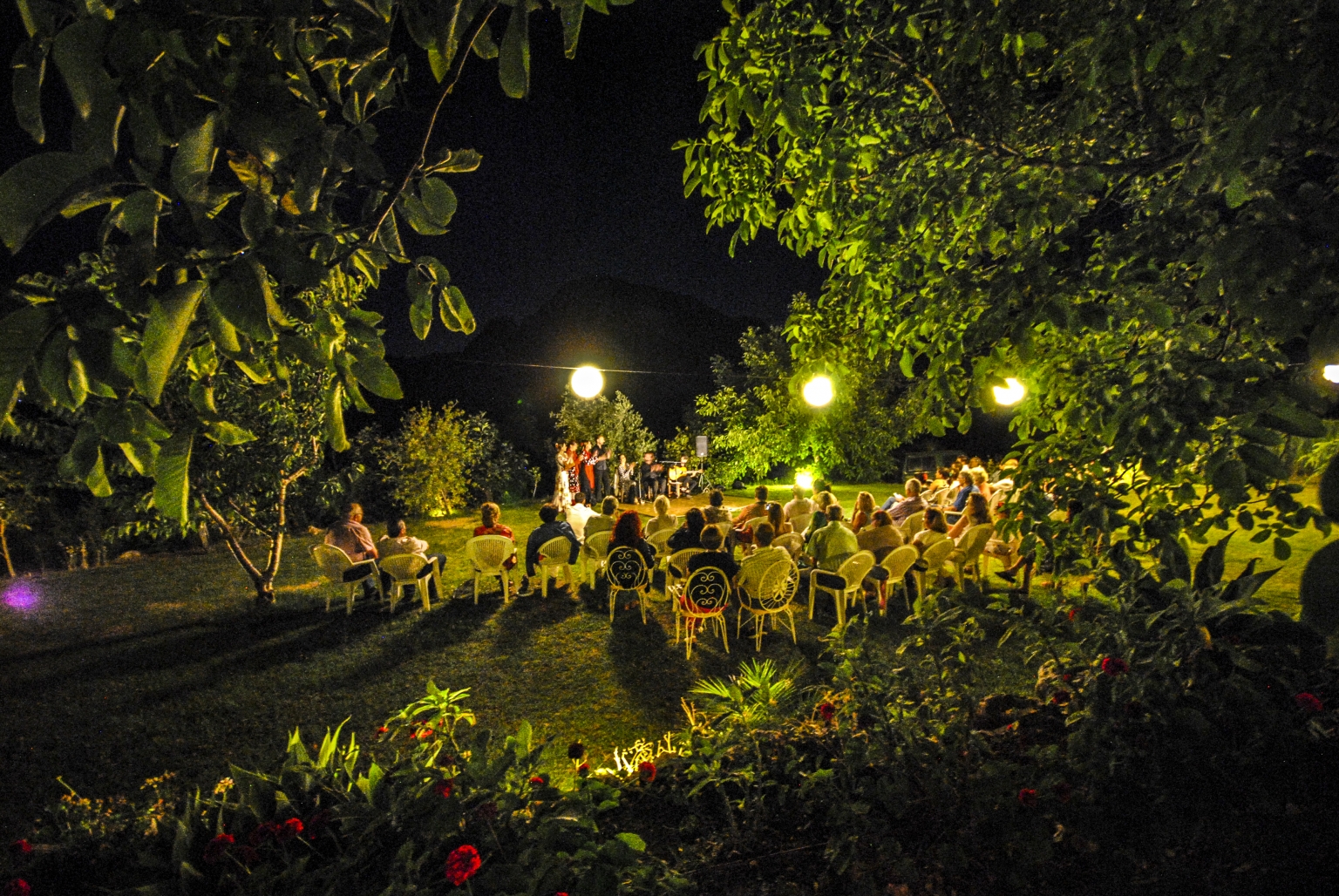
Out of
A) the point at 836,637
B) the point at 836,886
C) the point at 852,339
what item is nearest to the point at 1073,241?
the point at 852,339

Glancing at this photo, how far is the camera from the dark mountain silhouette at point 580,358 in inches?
964

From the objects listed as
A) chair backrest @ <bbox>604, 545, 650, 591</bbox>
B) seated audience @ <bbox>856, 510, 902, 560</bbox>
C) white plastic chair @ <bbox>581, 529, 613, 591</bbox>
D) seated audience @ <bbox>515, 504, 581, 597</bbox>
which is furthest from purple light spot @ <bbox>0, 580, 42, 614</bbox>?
seated audience @ <bbox>856, 510, 902, 560</bbox>

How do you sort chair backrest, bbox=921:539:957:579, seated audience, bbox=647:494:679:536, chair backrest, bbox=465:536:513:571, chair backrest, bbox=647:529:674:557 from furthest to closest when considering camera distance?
seated audience, bbox=647:494:679:536, chair backrest, bbox=647:529:674:557, chair backrest, bbox=465:536:513:571, chair backrest, bbox=921:539:957:579

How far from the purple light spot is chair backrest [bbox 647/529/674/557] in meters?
8.10

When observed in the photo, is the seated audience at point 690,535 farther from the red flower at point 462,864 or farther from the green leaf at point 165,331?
the green leaf at point 165,331

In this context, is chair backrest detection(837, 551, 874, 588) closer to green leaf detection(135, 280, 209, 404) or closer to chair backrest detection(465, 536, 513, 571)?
chair backrest detection(465, 536, 513, 571)

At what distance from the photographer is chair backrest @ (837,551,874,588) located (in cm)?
602

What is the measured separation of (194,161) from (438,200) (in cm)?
48

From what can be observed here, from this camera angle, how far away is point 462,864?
159 centimetres

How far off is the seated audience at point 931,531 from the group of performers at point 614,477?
32.8ft

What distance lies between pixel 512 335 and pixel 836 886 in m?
38.5

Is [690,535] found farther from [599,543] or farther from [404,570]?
[404,570]

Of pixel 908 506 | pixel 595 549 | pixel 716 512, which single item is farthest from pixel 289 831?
pixel 908 506

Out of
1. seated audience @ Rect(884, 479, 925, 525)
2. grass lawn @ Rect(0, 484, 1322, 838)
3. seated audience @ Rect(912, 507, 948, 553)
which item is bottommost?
grass lawn @ Rect(0, 484, 1322, 838)
